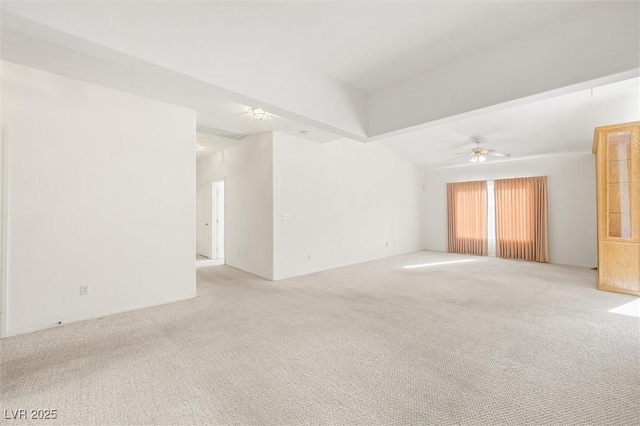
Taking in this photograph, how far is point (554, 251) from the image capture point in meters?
6.70

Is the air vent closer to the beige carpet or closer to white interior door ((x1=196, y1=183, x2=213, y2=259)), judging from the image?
white interior door ((x1=196, y1=183, x2=213, y2=259))

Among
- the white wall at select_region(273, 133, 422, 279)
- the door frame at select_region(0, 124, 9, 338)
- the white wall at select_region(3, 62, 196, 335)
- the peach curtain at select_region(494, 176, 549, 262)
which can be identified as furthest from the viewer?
the peach curtain at select_region(494, 176, 549, 262)

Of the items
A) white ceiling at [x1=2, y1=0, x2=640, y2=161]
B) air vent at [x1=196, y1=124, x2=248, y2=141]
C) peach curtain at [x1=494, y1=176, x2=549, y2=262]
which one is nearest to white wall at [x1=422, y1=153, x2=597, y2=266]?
peach curtain at [x1=494, y1=176, x2=549, y2=262]

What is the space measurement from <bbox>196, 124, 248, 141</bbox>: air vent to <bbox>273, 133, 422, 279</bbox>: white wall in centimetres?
87

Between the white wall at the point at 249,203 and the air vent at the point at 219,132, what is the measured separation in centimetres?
24

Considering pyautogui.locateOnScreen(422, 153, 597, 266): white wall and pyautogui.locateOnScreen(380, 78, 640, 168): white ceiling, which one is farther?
pyautogui.locateOnScreen(422, 153, 597, 266): white wall

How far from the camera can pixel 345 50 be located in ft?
7.93

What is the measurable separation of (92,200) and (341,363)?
11.2 feet

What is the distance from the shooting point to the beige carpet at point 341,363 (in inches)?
69.1

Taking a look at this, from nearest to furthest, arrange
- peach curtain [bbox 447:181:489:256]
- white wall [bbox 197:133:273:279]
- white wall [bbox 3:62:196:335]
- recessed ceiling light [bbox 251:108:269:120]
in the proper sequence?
white wall [bbox 3:62:196:335] → recessed ceiling light [bbox 251:108:269:120] → white wall [bbox 197:133:273:279] → peach curtain [bbox 447:181:489:256]

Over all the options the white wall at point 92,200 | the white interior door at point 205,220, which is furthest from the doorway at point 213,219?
the white wall at point 92,200

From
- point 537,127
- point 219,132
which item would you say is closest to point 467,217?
point 537,127

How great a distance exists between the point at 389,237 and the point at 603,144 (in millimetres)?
4674

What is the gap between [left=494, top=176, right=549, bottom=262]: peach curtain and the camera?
6754 millimetres
